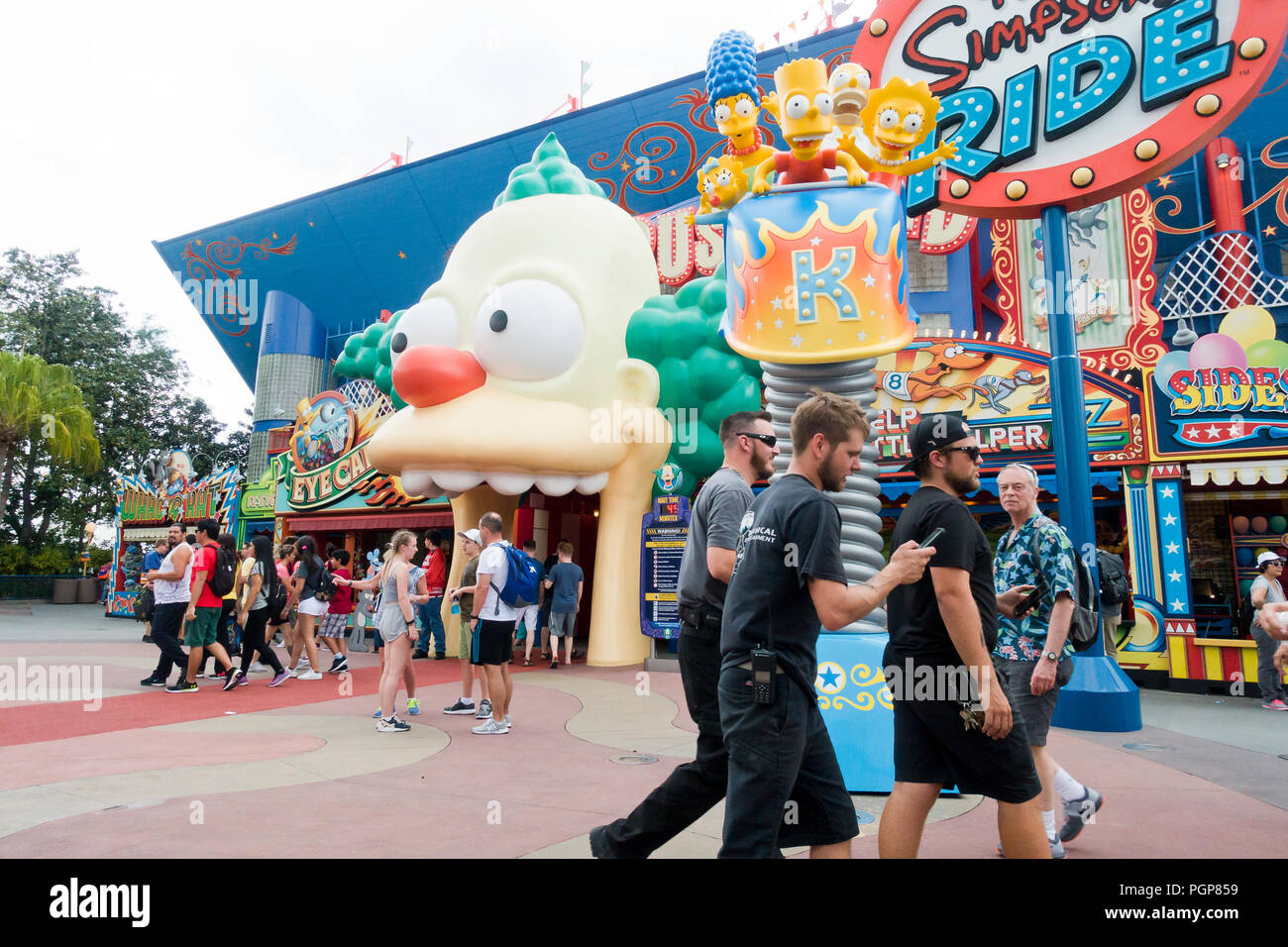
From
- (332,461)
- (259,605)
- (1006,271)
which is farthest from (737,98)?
(332,461)

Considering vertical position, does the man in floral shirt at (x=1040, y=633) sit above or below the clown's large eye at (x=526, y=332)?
below

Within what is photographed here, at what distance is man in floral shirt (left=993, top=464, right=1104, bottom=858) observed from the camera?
11.2 feet

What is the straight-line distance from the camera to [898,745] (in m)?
2.80

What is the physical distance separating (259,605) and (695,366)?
5.58m

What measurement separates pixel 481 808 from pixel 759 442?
2310 mm

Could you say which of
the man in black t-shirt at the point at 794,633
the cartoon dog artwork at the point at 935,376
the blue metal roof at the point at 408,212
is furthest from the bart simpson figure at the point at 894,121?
the blue metal roof at the point at 408,212

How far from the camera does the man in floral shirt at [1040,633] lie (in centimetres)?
341

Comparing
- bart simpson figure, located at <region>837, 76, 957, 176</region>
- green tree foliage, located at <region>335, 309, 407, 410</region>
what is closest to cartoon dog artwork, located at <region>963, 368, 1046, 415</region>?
bart simpson figure, located at <region>837, 76, 957, 176</region>

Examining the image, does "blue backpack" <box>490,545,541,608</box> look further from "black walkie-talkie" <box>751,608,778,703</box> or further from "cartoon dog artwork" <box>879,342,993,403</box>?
"cartoon dog artwork" <box>879,342,993,403</box>

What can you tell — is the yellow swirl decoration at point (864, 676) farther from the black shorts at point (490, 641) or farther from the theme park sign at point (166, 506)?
the theme park sign at point (166, 506)

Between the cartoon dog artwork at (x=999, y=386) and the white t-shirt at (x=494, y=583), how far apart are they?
20.8ft

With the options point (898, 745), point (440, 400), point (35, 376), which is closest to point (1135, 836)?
point (898, 745)

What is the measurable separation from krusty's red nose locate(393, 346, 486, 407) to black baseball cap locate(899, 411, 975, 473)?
7.20 metres

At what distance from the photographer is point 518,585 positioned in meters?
5.91
